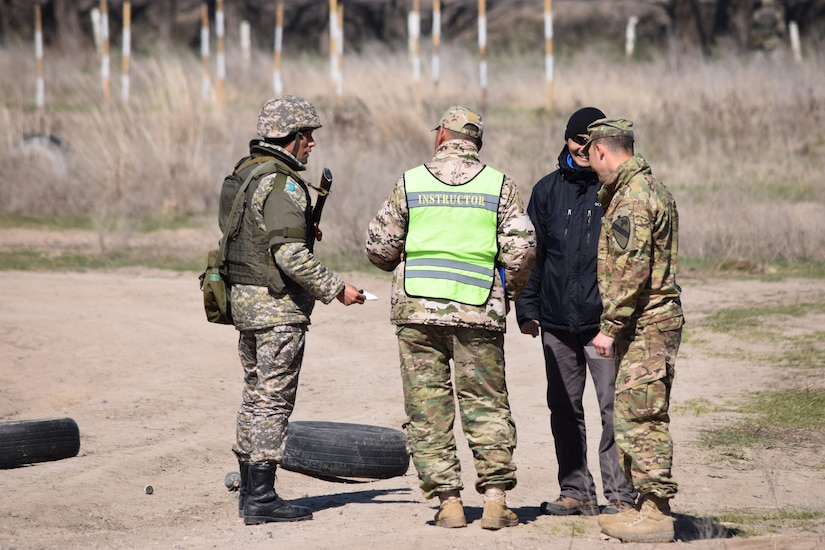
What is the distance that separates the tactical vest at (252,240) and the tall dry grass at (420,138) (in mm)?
8582

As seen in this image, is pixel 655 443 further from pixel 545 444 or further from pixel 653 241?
pixel 545 444

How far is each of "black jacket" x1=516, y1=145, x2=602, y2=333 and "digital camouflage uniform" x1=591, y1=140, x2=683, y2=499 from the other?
1.42ft

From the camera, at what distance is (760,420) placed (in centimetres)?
792

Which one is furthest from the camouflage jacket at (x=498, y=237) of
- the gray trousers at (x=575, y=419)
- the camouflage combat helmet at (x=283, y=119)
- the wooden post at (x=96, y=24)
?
the wooden post at (x=96, y=24)

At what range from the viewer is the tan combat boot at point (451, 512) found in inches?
198

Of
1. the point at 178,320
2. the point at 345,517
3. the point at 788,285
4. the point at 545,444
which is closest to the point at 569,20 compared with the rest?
the point at 788,285

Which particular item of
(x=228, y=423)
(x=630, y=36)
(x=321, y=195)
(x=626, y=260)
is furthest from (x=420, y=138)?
(x=630, y=36)

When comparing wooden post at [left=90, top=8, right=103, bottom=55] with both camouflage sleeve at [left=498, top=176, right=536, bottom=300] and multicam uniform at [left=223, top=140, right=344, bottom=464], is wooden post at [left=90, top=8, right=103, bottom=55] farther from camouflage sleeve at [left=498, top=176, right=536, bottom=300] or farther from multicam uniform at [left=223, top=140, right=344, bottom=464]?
camouflage sleeve at [left=498, top=176, right=536, bottom=300]

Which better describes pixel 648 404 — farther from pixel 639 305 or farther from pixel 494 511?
pixel 494 511

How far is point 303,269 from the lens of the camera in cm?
509

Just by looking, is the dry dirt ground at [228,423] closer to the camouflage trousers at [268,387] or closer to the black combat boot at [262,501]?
the black combat boot at [262,501]

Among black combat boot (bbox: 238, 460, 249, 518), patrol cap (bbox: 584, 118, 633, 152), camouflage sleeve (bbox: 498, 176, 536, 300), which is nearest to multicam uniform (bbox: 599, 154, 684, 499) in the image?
patrol cap (bbox: 584, 118, 633, 152)

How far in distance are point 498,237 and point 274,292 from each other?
3.42ft

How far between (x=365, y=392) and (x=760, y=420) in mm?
2898
